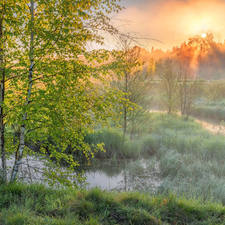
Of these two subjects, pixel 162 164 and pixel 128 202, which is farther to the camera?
pixel 162 164

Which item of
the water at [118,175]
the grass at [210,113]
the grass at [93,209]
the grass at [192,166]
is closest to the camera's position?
the grass at [93,209]

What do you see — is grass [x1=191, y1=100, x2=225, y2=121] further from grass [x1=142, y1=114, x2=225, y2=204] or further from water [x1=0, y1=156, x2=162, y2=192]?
water [x1=0, y1=156, x2=162, y2=192]

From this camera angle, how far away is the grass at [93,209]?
2.93 metres

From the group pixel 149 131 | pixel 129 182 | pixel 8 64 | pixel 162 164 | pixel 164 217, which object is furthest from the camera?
pixel 149 131

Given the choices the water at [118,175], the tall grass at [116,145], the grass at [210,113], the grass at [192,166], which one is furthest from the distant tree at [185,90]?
the water at [118,175]

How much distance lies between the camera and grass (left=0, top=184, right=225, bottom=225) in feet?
9.60

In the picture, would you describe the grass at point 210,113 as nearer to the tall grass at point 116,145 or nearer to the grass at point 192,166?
the grass at point 192,166

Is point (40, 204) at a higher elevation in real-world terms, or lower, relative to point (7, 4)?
lower

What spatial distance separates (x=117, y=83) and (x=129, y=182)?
16.8ft

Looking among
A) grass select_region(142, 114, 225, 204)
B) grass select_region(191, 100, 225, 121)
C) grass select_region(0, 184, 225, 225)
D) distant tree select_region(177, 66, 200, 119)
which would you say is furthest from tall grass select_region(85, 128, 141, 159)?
grass select_region(191, 100, 225, 121)

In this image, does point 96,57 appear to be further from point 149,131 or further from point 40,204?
point 149,131

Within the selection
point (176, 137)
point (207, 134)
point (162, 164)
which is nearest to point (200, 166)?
point (162, 164)

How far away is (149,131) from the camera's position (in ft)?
39.2

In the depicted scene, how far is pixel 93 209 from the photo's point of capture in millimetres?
3342
